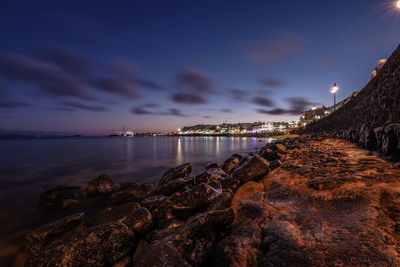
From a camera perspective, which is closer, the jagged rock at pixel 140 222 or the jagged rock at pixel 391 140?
the jagged rock at pixel 140 222

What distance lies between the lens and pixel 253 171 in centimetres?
564

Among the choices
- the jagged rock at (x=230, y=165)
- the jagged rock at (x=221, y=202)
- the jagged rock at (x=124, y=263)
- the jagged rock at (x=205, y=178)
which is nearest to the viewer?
the jagged rock at (x=124, y=263)

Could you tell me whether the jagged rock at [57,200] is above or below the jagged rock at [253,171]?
below

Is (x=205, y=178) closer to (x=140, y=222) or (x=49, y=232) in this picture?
(x=140, y=222)

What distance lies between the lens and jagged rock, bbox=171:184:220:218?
13.4 ft

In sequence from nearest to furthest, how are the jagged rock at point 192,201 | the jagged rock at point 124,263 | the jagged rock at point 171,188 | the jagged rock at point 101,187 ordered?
the jagged rock at point 124,263
the jagged rock at point 192,201
the jagged rock at point 171,188
the jagged rock at point 101,187

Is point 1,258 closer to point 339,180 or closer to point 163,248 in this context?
point 163,248

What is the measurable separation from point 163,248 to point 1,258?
426 centimetres

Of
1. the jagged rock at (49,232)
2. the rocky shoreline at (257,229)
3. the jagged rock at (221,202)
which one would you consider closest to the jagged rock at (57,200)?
the jagged rock at (49,232)

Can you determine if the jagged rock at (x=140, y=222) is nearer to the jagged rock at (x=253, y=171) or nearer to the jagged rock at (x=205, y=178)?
the jagged rock at (x=205, y=178)

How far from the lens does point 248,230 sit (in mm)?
2736

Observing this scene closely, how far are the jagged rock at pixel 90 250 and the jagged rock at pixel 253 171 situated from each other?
12.1ft

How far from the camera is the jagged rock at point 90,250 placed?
106 inches

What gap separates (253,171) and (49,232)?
5.46 meters
